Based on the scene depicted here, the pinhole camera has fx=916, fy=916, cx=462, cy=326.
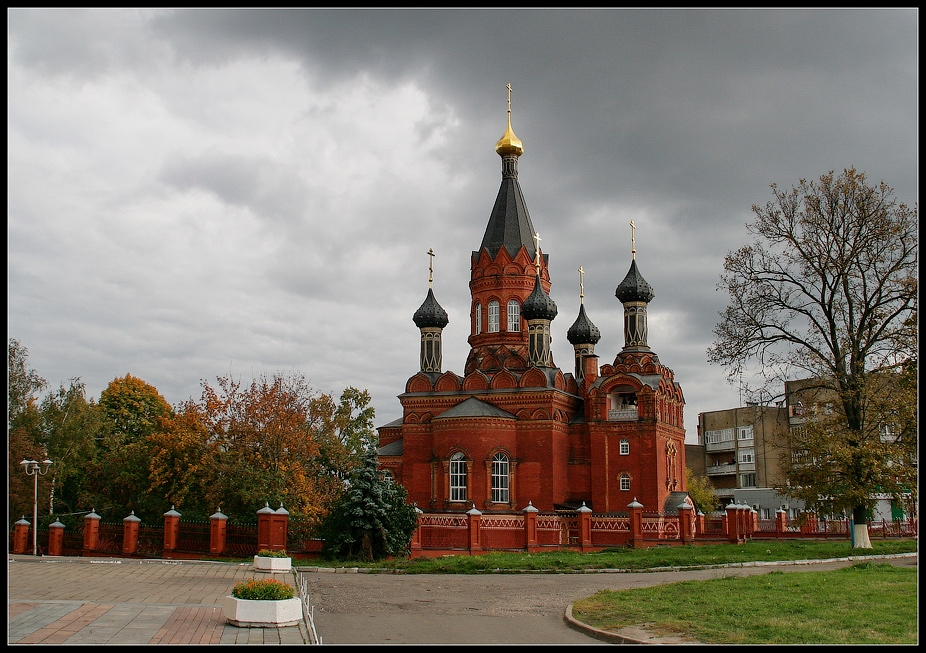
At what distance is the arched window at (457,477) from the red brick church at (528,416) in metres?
0.04

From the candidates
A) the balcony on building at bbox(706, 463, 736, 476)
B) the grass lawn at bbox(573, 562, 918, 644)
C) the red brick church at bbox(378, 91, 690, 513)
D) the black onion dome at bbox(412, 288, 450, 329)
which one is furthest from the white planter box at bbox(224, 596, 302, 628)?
the balcony on building at bbox(706, 463, 736, 476)

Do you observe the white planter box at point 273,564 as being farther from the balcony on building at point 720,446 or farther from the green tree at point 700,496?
the balcony on building at point 720,446

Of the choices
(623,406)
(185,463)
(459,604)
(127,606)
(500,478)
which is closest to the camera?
(127,606)

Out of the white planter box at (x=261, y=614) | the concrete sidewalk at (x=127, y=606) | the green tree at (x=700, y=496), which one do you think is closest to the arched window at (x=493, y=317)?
the green tree at (x=700, y=496)

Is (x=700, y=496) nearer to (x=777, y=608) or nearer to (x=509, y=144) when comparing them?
(x=509, y=144)

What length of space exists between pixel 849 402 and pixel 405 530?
1378 centimetres

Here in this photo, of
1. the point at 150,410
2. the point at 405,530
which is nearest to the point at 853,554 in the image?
the point at 405,530

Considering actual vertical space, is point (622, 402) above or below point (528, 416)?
above

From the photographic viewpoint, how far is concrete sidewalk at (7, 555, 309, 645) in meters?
11.1

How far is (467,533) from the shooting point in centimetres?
3253

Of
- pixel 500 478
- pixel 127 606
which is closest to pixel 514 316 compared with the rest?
pixel 500 478

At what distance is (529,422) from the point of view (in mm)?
38938

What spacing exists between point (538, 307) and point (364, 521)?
16.8 m

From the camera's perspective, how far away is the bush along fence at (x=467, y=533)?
27422mm
